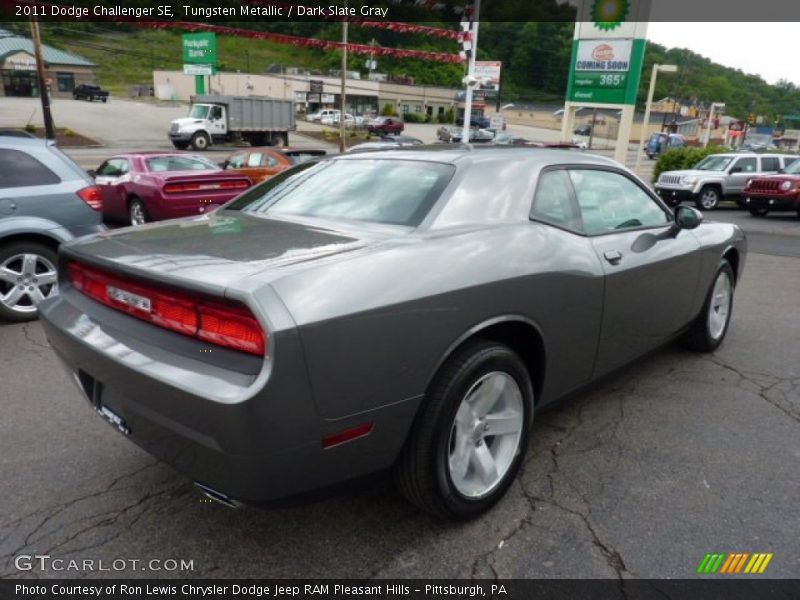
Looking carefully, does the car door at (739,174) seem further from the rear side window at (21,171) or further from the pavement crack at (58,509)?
the pavement crack at (58,509)

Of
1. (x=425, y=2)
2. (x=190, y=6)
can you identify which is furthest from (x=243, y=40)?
(x=425, y=2)

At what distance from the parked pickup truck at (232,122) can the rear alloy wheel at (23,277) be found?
106 feet

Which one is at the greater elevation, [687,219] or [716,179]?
[687,219]

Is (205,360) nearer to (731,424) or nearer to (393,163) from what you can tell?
(393,163)

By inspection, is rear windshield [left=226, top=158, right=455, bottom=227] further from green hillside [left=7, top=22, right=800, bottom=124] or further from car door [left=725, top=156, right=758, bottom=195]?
green hillside [left=7, top=22, right=800, bottom=124]

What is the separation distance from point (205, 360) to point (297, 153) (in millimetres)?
13072

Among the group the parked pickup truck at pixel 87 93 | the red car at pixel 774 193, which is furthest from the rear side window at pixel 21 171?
the parked pickup truck at pixel 87 93

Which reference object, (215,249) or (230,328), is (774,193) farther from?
(230,328)

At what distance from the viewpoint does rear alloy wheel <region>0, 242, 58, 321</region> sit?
16.8ft

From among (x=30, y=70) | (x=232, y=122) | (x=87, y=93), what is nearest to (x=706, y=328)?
(x=232, y=122)

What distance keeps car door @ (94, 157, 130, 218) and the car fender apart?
16.7 ft

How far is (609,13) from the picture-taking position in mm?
21641

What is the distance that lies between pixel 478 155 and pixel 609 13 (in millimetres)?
22213

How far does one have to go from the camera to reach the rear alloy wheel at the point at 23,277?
5125 mm
